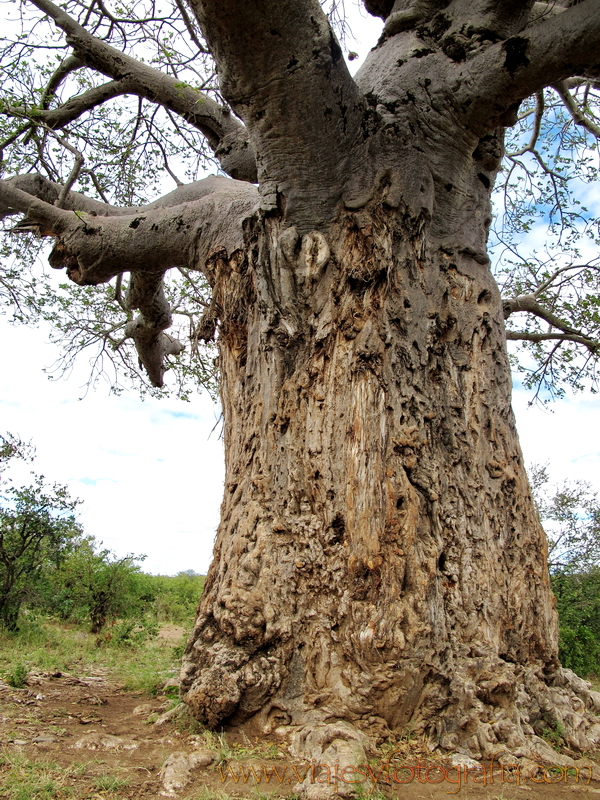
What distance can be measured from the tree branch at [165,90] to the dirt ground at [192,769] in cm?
411

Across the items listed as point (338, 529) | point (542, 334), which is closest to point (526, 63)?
point (338, 529)

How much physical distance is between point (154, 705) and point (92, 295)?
5935 millimetres

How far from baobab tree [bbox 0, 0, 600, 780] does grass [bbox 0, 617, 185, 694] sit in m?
1.42

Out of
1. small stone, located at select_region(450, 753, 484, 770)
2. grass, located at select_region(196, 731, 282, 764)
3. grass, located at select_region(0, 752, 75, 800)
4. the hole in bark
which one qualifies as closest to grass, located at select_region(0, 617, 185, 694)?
grass, located at select_region(196, 731, 282, 764)

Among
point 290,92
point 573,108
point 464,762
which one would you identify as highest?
point 573,108

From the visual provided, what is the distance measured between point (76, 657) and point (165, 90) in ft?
16.0

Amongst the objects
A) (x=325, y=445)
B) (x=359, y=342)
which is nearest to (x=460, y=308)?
(x=359, y=342)

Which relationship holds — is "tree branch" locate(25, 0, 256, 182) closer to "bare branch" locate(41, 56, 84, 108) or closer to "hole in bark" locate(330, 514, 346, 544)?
"bare branch" locate(41, 56, 84, 108)

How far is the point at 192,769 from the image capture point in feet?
7.21

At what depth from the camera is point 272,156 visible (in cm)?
308

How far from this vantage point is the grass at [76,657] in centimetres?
370

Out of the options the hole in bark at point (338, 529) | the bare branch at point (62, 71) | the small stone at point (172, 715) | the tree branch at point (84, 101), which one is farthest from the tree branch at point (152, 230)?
the small stone at point (172, 715)

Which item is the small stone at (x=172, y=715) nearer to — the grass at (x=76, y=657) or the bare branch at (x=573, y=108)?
the grass at (x=76, y=657)

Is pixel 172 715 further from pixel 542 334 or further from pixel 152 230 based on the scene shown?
pixel 542 334
